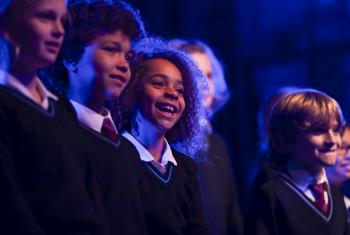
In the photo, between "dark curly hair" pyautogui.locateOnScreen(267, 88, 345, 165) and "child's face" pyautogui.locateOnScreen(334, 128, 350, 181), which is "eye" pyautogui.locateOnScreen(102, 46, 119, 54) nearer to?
"dark curly hair" pyautogui.locateOnScreen(267, 88, 345, 165)

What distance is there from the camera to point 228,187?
8.05 ft

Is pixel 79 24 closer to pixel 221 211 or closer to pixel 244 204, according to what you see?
pixel 221 211

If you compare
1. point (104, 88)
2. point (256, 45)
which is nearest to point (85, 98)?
point (104, 88)

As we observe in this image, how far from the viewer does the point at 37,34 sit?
4.42 feet

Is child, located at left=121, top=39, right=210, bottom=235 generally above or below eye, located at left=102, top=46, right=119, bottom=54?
below

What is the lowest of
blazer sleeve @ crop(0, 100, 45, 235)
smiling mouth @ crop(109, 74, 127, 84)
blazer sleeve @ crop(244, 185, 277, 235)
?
blazer sleeve @ crop(244, 185, 277, 235)

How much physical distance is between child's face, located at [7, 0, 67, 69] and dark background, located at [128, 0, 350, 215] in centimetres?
238

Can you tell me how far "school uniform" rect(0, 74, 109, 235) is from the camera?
128 centimetres

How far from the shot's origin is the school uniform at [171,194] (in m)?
1.74

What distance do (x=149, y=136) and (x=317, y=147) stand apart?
683 millimetres

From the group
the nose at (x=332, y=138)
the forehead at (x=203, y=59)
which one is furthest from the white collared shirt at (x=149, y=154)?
the forehead at (x=203, y=59)

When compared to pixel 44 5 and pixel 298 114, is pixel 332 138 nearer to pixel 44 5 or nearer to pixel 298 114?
pixel 298 114

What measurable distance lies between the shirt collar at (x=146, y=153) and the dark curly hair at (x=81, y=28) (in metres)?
0.29

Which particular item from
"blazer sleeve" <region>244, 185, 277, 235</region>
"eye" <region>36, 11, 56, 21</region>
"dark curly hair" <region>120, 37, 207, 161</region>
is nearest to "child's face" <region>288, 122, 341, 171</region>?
"blazer sleeve" <region>244, 185, 277, 235</region>
